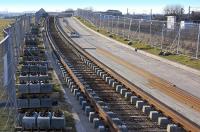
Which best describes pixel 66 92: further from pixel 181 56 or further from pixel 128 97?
pixel 181 56

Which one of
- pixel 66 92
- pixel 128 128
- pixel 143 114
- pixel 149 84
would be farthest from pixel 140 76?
pixel 128 128

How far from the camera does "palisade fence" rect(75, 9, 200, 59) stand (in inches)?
1323

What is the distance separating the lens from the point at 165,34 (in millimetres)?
40531

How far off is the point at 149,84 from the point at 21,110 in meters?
7.36

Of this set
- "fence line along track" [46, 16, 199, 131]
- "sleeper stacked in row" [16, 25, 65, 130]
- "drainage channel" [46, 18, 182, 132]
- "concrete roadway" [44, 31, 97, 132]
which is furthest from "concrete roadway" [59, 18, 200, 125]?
"sleeper stacked in row" [16, 25, 65, 130]

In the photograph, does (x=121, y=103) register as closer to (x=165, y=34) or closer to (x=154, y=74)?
(x=154, y=74)

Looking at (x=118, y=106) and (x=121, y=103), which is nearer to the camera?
(x=118, y=106)

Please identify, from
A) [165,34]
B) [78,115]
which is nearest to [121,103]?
[78,115]

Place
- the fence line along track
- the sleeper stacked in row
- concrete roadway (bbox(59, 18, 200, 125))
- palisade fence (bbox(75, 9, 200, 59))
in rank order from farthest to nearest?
1. palisade fence (bbox(75, 9, 200, 59))
2. concrete roadway (bbox(59, 18, 200, 125))
3. the fence line along track
4. the sleeper stacked in row

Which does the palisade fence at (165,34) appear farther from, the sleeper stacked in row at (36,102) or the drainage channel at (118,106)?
the sleeper stacked in row at (36,102)

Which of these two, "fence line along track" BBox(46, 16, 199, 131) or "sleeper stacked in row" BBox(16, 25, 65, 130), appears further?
"fence line along track" BBox(46, 16, 199, 131)

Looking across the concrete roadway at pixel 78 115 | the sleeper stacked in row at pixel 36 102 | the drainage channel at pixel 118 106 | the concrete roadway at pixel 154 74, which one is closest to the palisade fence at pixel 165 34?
the concrete roadway at pixel 154 74

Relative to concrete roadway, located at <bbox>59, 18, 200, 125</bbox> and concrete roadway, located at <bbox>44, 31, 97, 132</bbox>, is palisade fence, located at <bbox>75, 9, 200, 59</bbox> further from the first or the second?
concrete roadway, located at <bbox>44, 31, 97, 132</bbox>

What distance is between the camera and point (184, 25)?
3666 cm
